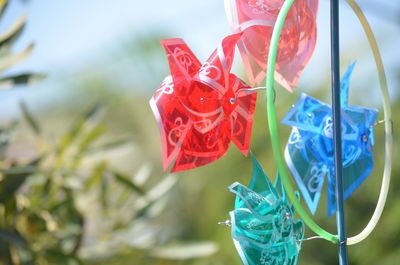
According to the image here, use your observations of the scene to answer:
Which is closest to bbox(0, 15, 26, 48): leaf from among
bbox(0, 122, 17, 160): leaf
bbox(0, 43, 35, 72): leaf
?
bbox(0, 43, 35, 72): leaf

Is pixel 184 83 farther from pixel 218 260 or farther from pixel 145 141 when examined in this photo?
pixel 145 141

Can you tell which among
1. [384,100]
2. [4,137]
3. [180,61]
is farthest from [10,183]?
[384,100]

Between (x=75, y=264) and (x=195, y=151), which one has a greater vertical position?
(x=195, y=151)

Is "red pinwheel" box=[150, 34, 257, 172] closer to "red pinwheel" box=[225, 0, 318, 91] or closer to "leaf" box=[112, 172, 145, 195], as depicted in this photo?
"red pinwheel" box=[225, 0, 318, 91]

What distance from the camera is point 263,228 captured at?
0.71 meters

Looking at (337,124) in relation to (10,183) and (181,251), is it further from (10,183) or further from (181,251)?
(181,251)

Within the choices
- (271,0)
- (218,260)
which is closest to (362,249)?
(218,260)

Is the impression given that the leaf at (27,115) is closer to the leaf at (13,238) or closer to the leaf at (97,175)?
the leaf at (97,175)

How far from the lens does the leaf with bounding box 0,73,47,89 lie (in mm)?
1378

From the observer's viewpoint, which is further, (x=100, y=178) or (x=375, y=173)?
(x=375, y=173)

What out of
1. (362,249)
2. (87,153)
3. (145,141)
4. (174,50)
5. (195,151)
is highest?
(174,50)

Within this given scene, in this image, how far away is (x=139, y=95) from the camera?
308cm

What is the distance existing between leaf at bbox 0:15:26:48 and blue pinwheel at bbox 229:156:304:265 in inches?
33.7

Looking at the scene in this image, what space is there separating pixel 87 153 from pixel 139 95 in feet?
4.93
